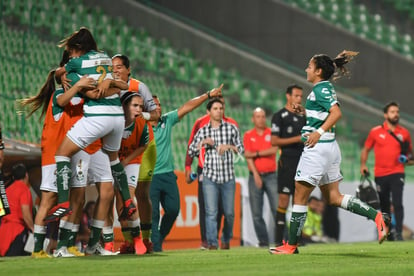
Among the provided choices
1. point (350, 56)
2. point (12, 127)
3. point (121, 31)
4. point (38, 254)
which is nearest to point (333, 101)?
point (350, 56)

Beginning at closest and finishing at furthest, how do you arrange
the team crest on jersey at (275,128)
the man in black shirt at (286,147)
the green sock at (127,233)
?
the green sock at (127,233) → the man in black shirt at (286,147) → the team crest on jersey at (275,128)

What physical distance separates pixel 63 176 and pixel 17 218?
3903 millimetres

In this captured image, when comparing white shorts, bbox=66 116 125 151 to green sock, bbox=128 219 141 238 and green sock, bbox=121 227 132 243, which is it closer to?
green sock, bbox=128 219 141 238

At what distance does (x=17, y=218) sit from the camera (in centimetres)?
1386

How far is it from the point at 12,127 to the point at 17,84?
1229 millimetres

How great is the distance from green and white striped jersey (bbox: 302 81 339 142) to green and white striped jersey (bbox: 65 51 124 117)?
1.93m

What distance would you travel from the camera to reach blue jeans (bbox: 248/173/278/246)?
631 inches

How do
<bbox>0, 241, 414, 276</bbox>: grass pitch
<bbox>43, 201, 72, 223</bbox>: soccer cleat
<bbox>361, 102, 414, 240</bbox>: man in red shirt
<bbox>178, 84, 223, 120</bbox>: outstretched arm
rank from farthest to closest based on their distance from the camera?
<bbox>361, 102, 414, 240</bbox>: man in red shirt < <bbox>178, 84, 223, 120</bbox>: outstretched arm < <bbox>43, 201, 72, 223</bbox>: soccer cleat < <bbox>0, 241, 414, 276</bbox>: grass pitch

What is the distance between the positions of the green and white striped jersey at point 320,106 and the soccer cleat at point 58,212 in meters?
2.49

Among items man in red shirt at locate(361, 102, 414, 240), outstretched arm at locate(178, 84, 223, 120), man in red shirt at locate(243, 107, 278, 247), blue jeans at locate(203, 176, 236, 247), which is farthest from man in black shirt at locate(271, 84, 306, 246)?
man in red shirt at locate(361, 102, 414, 240)

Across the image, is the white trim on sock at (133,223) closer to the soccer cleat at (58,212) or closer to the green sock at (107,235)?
the green sock at (107,235)

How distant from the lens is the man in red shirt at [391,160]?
17156 millimetres

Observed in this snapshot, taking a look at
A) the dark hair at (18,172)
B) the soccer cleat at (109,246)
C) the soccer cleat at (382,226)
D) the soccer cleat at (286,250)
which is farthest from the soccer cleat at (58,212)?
the dark hair at (18,172)

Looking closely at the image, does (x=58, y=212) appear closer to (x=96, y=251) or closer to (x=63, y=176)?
(x=63, y=176)
